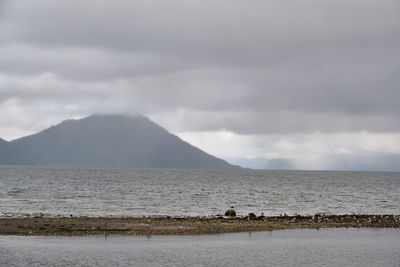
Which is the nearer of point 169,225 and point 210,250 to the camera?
point 210,250

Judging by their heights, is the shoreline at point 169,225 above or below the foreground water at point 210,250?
above

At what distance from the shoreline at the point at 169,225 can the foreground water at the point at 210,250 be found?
3001mm

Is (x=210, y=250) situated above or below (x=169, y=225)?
below

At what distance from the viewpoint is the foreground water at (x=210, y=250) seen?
113 ft

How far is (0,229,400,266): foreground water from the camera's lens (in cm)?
3431

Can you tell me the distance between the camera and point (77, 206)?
81.9 meters

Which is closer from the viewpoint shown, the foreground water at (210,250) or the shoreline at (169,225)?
the foreground water at (210,250)

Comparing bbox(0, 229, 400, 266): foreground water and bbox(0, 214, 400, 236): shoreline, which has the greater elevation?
bbox(0, 214, 400, 236): shoreline

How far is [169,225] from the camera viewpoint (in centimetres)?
5403

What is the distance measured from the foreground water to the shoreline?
3.00 m

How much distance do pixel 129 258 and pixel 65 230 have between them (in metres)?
15.3

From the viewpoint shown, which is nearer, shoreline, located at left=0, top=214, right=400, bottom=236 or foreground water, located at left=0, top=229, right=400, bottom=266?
foreground water, located at left=0, top=229, right=400, bottom=266

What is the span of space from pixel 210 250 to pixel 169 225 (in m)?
15.7

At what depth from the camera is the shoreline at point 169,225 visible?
1897 inches
